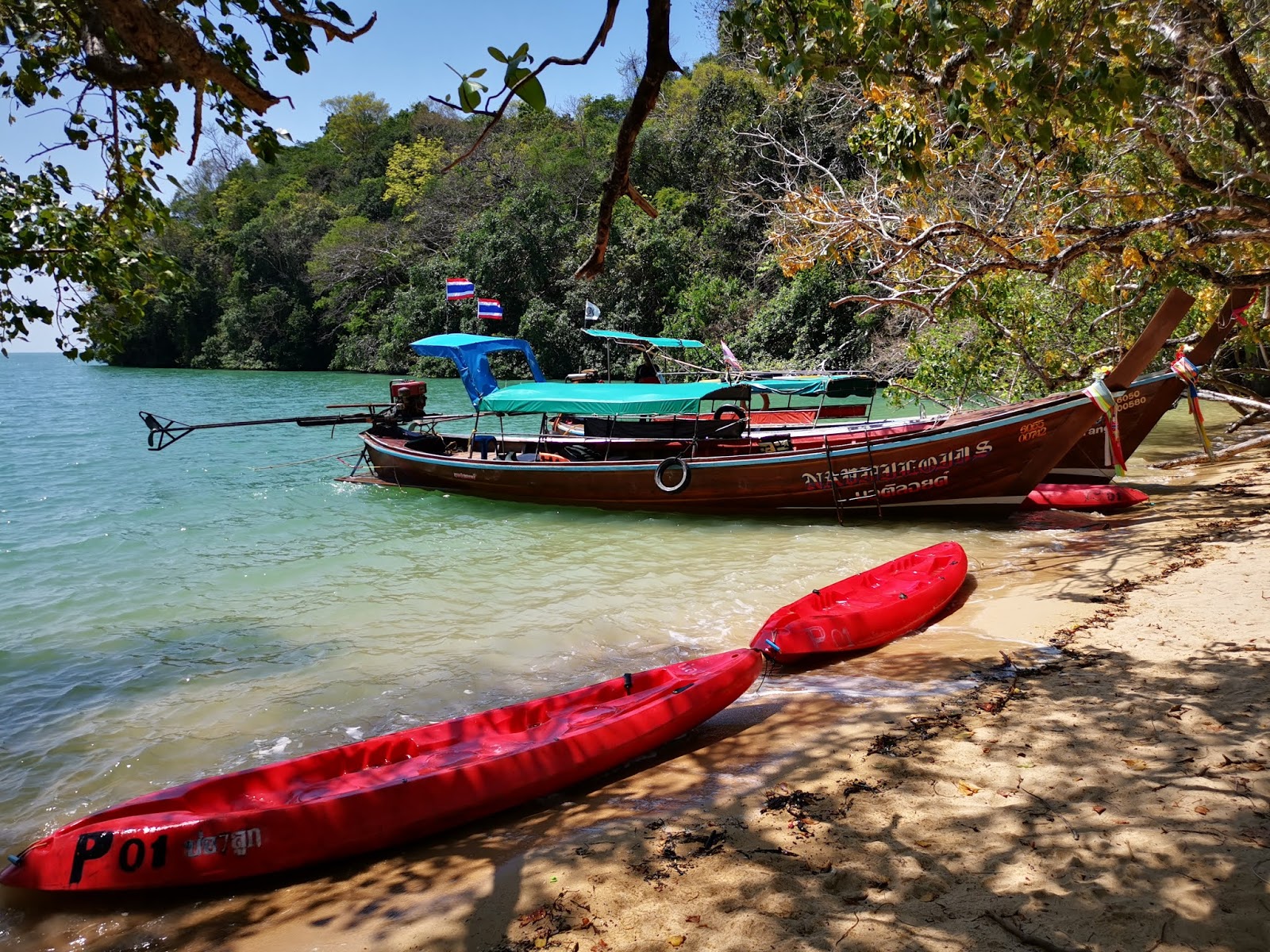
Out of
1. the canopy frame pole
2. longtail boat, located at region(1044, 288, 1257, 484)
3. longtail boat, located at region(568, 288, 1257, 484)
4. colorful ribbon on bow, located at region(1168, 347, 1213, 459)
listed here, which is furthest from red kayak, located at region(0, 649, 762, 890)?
longtail boat, located at region(1044, 288, 1257, 484)

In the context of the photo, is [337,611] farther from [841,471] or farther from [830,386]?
[830,386]

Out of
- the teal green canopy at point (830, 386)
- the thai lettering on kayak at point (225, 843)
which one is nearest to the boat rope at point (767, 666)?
the thai lettering on kayak at point (225, 843)

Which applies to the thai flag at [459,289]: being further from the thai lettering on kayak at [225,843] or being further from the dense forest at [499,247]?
the thai lettering on kayak at [225,843]

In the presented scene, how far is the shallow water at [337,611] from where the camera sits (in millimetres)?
5906

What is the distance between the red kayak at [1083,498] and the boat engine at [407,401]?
11.3 metres

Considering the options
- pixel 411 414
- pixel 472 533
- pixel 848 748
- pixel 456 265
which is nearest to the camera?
pixel 848 748

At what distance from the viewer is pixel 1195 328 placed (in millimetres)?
13055

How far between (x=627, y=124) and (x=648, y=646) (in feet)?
17.4

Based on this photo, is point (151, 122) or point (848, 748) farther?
point (151, 122)

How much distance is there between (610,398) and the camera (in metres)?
12.9

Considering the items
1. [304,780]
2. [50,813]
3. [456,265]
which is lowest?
[50,813]

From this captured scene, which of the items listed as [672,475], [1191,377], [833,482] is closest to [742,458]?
[672,475]

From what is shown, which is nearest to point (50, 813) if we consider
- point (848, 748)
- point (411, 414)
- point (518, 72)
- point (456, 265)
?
point (848, 748)

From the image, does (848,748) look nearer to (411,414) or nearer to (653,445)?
(653,445)
